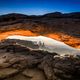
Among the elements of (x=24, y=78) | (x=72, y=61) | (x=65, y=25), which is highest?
(x=65, y=25)

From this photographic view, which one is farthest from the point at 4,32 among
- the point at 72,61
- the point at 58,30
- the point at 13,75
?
the point at 72,61

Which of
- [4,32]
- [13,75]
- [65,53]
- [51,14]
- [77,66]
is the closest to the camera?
[77,66]

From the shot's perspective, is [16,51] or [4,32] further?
[4,32]

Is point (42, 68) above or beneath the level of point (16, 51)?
beneath

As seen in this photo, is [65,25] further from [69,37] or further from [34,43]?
[34,43]

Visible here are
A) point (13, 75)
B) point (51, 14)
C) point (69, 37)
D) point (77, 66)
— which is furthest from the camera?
point (51, 14)

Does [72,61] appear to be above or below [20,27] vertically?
below

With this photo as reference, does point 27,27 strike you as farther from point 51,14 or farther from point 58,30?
point 51,14

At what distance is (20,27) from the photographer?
29.9ft

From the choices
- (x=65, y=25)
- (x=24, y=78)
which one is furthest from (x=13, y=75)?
(x=65, y=25)

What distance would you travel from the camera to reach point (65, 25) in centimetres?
948

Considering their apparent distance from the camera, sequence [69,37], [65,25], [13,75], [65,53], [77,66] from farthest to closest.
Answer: [65,25] → [69,37] → [65,53] → [13,75] → [77,66]

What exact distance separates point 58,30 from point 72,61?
3280mm

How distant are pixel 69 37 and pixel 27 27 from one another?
74.1 inches
